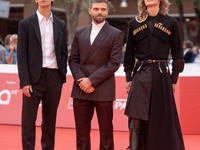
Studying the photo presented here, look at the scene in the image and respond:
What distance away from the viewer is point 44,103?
3852mm

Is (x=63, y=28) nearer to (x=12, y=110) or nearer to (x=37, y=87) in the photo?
(x=37, y=87)

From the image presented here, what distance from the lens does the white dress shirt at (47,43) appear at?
3.78m

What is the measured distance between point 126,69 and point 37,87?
3.63 ft

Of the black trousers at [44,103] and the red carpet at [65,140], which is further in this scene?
the red carpet at [65,140]

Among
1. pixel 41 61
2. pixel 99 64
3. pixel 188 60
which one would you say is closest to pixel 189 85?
pixel 99 64

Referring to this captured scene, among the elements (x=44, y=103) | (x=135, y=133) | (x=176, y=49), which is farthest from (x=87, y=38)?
(x=135, y=133)

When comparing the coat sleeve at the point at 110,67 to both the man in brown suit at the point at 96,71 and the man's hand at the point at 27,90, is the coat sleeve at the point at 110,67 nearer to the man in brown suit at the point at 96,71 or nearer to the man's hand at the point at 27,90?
the man in brown suit at the point at 96,71

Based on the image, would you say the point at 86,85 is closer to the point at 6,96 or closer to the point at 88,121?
the point at 88,121

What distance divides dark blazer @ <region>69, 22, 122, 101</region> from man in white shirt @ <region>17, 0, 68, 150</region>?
0.86 ft

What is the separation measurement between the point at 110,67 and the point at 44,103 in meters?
0.93

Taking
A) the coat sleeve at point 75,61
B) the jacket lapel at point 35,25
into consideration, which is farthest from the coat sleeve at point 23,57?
the coat sleeve at point 75,61

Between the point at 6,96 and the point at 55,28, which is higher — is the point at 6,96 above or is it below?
below

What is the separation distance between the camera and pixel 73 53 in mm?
3799

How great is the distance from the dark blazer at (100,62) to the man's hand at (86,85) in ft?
0.14
